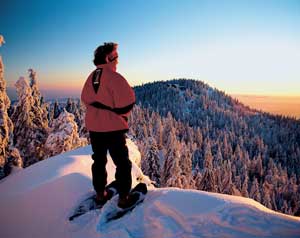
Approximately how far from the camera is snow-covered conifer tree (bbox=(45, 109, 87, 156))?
17500mm

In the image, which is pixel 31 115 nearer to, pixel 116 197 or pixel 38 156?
pixel 38 156

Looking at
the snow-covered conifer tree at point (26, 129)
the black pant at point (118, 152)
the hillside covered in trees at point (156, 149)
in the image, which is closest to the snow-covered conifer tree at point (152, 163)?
the hillside covered in trees at point (156, 149)

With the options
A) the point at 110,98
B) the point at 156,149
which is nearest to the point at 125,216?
the point at 110,98

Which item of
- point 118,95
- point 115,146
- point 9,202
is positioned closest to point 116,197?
point 115,146

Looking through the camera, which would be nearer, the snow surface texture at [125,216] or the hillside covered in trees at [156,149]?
the snow surface texture at [125,216]

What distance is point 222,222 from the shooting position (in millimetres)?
3207

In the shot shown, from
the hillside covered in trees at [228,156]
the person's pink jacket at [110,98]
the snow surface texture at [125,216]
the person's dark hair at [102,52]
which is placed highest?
the person's dark hair at [102,52]

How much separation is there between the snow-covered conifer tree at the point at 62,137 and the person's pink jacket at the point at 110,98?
14087 millimetres

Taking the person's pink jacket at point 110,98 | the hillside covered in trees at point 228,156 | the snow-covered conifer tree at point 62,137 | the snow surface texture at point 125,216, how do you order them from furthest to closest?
the hillside covered in trees at point 228,156 → the snow-covered conifer tree at point 62,137 → the person's pink jacket at point 110,98 → the snow surface texture at point 125,216

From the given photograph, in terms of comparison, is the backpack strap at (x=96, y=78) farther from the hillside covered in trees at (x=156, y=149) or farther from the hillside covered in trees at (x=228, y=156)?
the hillside covered in trees at (x=228, y=156)

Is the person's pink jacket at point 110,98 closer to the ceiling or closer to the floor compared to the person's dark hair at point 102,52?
closer to the floor

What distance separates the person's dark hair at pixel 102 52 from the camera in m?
4.46

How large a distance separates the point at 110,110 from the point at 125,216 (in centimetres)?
176

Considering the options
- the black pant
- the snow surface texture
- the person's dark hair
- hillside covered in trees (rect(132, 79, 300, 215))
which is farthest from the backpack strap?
hillside covered in trees (rect(132, 79, 300, 215))
